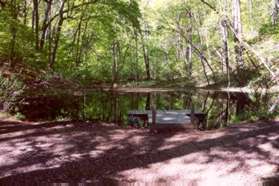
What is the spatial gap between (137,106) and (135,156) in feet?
38.3

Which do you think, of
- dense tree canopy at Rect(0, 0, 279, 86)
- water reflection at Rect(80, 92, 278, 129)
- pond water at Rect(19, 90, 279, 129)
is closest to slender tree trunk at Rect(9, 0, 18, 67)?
dense tree canopy at Rect(0, 0, 279, 86)

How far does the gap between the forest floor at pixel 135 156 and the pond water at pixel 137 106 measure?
3063 mm

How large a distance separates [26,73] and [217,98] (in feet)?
39.4

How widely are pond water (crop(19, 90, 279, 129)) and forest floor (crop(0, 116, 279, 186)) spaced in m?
3.06

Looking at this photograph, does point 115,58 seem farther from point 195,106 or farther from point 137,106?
point 195,106

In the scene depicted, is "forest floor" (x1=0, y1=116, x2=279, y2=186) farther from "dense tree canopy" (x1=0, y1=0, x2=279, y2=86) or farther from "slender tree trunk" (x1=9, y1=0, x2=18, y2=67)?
"dense tree canopy" (x1=0, y1=0, x2=279, y2=86)

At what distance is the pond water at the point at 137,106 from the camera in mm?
15109

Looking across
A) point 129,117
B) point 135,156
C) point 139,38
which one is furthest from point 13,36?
point 139,38

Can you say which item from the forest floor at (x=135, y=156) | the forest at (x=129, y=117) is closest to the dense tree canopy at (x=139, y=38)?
the forest at (x=129, y=117)

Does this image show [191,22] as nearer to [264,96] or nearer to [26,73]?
[264,96]

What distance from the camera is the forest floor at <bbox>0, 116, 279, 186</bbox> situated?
7.82 metres

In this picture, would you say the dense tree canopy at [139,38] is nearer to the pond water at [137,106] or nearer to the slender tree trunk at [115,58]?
the slender tree trunk at [115,58]

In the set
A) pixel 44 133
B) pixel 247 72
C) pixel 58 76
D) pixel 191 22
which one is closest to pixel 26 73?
pixel 58 76

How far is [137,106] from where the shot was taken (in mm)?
20781
